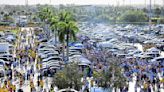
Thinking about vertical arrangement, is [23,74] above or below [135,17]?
above

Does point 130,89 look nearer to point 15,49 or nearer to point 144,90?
point 144,90

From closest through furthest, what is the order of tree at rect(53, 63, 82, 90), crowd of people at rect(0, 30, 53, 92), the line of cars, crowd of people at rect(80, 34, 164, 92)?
tree at rect(53, 63, 82, 90) < crowd of people at rect(0, 30, 53, 92) < crowd of people at rect(80, 34, 164, 92) < the line of cars

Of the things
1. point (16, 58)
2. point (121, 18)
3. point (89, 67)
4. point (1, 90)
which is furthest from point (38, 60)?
point (121, 18)

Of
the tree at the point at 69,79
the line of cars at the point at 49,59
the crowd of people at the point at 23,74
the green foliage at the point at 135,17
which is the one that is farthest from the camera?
the green foliage at the point at 135,17

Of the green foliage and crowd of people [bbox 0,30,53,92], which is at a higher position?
crowd of people [bbox 0,30,53,92]

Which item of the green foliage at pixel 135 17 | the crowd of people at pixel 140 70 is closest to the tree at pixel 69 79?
the crowd of people at pixel 140 70

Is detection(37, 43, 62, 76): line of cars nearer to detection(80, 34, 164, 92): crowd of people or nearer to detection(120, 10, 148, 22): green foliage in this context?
detection(80, 34, 164, 92): crowd of people

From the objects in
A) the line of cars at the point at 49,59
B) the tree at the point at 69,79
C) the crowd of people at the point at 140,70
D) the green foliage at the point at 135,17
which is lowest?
the green foliage at the point at 135,17

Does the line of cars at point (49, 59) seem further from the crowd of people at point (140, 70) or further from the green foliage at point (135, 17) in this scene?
the green foliage at point (135, 17)

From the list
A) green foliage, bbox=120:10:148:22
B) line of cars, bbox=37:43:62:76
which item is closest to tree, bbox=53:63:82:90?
line of cars, bbox=37:43:62:76

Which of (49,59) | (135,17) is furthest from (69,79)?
(135,17)

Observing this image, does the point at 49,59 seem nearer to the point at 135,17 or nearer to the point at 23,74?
the point at 23,74
